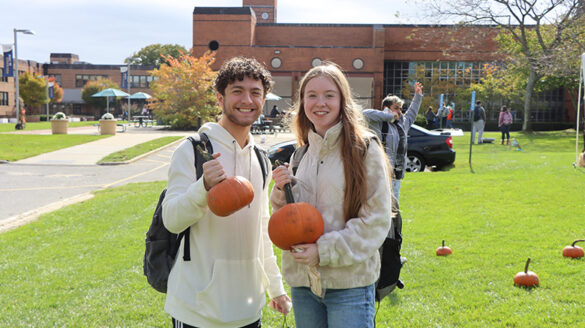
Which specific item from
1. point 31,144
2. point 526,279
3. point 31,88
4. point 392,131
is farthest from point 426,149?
point 31,88

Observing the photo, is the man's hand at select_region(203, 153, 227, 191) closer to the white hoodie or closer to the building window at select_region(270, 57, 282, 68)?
the white hoodie

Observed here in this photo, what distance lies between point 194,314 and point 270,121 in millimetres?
31641

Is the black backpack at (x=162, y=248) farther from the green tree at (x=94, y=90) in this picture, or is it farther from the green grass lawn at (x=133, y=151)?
the green tree at (x=94, y=90)

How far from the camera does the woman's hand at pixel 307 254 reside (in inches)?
95.0

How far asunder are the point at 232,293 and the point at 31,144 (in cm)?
2490

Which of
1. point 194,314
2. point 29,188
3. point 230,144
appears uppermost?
point 230,144

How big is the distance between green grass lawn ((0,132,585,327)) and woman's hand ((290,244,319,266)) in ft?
7.48

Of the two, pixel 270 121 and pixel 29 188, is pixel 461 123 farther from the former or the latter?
pixel 29 188

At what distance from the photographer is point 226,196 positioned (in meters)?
2.26

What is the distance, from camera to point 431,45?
52781mm

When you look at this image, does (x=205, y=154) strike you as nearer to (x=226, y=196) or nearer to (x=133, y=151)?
(x=226, y=196)

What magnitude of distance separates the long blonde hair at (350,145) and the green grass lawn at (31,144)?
19.8 metres

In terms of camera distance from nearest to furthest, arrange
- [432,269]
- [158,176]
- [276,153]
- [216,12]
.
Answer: [432,269], [276,153], [158,176], [216,12]

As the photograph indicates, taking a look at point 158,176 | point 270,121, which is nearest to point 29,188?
point 158,176
